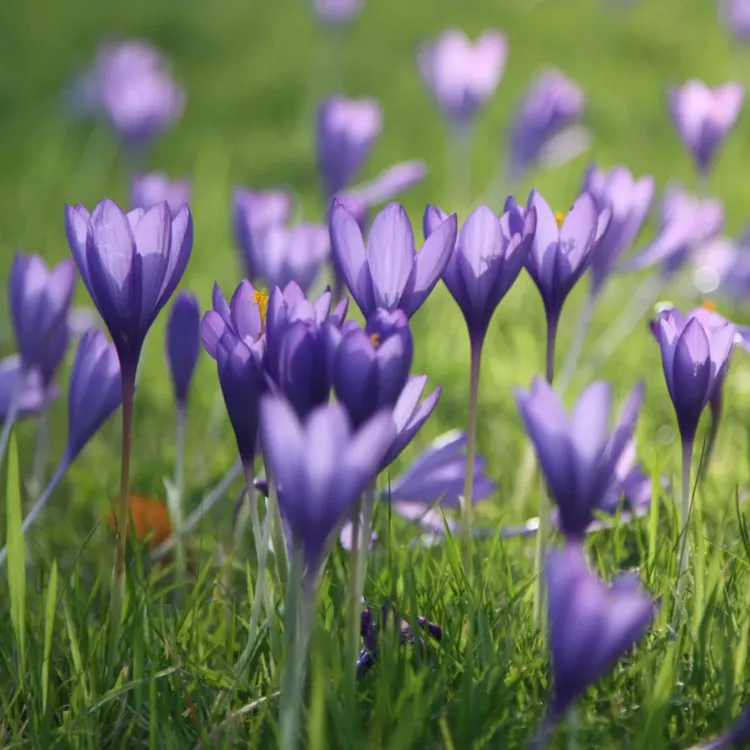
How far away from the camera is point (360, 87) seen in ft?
16.0

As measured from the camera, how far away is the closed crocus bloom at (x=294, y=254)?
1569 millimetres

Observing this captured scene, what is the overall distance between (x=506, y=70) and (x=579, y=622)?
436 cm

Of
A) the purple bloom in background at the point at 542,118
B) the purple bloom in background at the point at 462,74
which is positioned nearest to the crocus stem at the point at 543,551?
the purple bloom in background at the point at 542,118

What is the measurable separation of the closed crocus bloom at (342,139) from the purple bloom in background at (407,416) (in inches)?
46.2

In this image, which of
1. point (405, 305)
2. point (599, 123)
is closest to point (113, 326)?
point (405, 305)

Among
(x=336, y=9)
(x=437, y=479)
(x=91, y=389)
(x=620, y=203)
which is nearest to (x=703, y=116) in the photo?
(x=620, y=203)

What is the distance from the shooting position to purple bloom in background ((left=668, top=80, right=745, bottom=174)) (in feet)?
5.61

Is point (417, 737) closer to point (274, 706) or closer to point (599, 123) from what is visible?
point (274, 706)

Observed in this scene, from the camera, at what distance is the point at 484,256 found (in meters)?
0.97

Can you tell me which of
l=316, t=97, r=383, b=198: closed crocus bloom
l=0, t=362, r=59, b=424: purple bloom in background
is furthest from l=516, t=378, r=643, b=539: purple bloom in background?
l=316, t=97, r=383, b=198: closed crocus bloom

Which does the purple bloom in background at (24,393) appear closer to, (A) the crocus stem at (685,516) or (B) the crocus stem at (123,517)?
(B) the crocus stem at (123,517)

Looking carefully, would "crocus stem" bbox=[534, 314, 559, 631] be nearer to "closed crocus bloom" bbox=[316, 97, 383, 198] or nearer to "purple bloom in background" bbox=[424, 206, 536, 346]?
"purple bloom in background" bbox=[424, 206, 536, 346]

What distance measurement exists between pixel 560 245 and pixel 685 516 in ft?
0.92

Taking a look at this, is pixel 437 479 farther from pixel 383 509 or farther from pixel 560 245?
pixel 560 245
